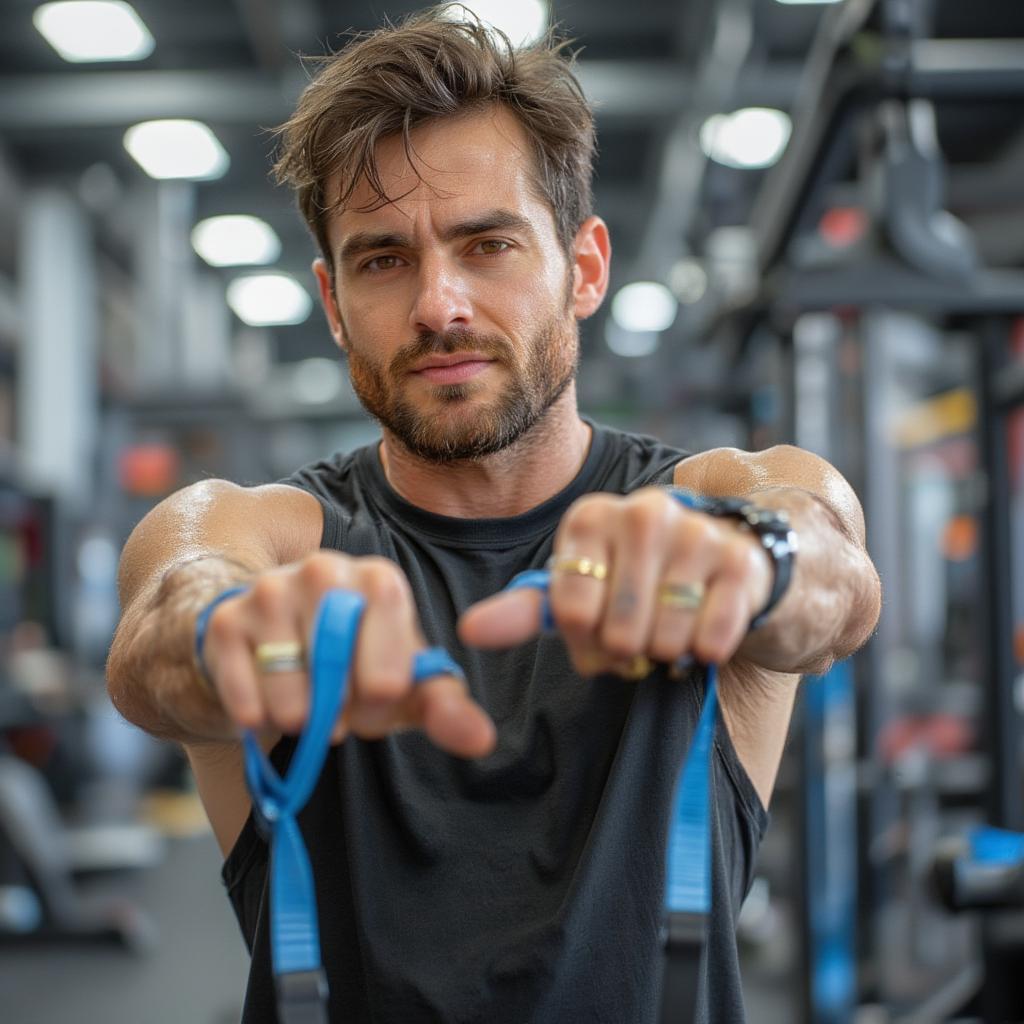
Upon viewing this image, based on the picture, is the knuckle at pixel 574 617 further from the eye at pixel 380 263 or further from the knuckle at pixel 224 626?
the eye at pixel 380 263

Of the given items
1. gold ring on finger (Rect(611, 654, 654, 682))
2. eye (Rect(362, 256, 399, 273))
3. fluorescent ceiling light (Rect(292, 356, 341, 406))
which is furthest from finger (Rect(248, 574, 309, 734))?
fluorescent ceiling light (Rect(292, 356, 341, 406))

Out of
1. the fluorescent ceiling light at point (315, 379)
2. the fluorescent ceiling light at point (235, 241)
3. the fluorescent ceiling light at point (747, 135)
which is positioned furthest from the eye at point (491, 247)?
the fluorescent ceiling light at point (315, 379)

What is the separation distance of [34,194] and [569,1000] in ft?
26.5

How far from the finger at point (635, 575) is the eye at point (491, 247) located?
67cm

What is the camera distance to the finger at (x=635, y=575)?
0.79 meters

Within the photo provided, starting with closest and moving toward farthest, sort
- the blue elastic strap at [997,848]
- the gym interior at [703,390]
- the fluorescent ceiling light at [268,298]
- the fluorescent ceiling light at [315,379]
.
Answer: the blue elastic strap at [997,848] → the gym interior at [703,390] → the fluorescent ceiling light at [268,298] → the fluorescent ceiling light at [315,379]

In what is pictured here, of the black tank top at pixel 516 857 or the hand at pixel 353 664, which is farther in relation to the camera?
the black tank top at pixel 516 857

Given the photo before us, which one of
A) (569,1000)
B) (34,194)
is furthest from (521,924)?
(34,194)

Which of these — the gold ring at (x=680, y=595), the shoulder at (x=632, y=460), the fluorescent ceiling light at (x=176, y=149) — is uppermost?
the fluorescent ceiling light at (x=176, y=149)

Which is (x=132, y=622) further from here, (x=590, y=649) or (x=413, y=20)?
(x=413, y=20)

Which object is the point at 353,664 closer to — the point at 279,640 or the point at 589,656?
the point at 279,640

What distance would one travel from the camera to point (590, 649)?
815 millimetres

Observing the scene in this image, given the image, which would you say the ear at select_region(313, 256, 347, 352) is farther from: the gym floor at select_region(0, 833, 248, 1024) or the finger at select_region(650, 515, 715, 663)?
the gym floor at select_region(0, 833, 248, 1024)

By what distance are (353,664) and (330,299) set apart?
3.03 feet
